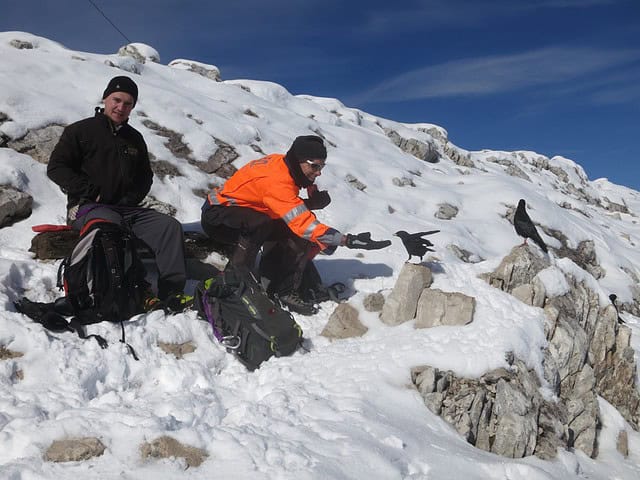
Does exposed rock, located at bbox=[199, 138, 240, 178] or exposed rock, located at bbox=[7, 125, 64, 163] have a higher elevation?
exposed rock, located at bbox=[199, 138, 240, 178]

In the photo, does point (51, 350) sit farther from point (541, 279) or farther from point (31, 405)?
point (541, 279)

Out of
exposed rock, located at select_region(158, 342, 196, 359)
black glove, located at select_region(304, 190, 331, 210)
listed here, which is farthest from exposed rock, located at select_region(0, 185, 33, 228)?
black glove, located at select_region(304, 190, 331, 210)

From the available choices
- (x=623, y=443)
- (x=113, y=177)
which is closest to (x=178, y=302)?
(x=113, y=177)

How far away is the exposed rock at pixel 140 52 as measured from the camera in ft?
117

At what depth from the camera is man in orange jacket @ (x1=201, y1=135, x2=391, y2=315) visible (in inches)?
224

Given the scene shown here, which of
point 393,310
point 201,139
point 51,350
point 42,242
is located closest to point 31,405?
point 51,350

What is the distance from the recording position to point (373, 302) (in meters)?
6.59

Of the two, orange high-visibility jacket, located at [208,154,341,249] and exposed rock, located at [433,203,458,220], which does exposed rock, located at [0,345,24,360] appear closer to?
orange high-visibility jacket, located at [208,154,341,249]

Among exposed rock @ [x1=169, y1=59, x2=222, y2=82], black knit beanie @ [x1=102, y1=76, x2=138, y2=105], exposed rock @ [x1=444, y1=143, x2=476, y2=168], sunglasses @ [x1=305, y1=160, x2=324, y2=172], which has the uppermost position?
exposed rock @ [x1=444, y1=143, x2=476, y2=168]

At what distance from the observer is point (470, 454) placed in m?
4.11

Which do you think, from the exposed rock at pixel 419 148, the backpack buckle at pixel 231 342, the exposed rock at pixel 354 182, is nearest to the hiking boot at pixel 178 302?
the backpack buckle at pixel 231 342

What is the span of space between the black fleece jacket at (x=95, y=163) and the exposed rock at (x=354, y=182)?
34.9 ft

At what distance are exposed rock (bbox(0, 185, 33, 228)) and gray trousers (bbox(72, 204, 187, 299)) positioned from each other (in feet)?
7.42

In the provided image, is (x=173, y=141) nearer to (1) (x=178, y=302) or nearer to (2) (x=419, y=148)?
(1) (x=178, y=302)
